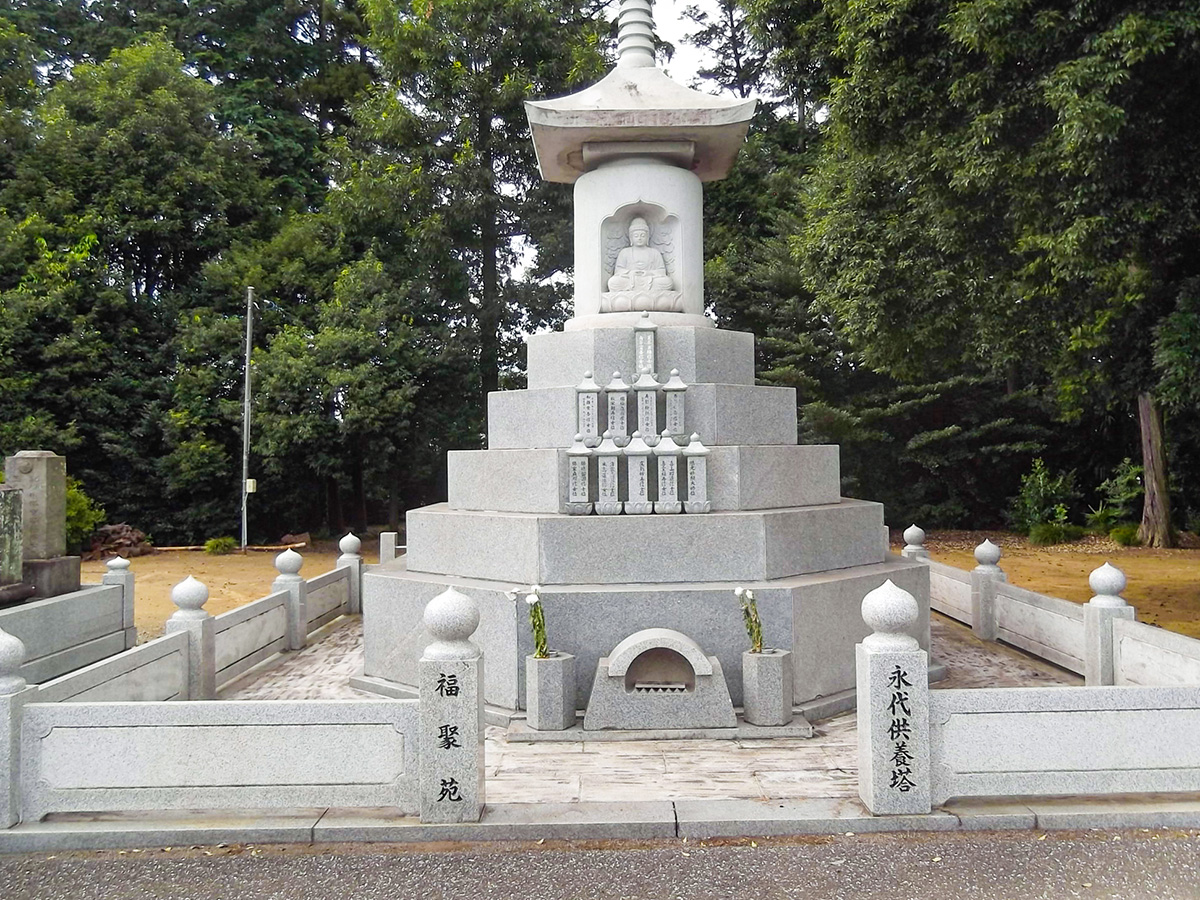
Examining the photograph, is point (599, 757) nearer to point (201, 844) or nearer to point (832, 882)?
point (832, 882)

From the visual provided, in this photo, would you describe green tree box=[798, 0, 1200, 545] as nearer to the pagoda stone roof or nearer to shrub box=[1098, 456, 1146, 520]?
the pagoda stone roof

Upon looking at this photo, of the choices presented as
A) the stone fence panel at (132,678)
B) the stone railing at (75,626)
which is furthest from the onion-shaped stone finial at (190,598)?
the stone railing at (75,626)

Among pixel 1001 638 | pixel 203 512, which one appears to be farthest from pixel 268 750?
pixel 203 512

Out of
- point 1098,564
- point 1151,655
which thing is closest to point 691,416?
point 1151,655

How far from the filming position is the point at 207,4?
65.7 ft

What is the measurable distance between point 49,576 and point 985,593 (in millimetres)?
8549

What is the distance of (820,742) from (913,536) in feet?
14.7

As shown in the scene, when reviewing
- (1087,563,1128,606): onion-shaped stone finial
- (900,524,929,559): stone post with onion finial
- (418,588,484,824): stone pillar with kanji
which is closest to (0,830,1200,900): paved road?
(418,588,484,824): stone pillar with kanji

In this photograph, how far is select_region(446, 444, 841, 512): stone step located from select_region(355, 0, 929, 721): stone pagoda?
0.05 feet

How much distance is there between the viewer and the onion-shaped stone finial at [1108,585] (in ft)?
18.4

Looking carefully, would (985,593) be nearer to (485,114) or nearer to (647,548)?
(647,548)

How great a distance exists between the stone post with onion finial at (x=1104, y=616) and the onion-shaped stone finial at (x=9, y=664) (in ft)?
20.5

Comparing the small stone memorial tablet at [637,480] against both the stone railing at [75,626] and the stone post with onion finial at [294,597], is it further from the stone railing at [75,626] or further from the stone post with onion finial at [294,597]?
the stone railing at [75,626]

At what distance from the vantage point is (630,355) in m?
6.62
